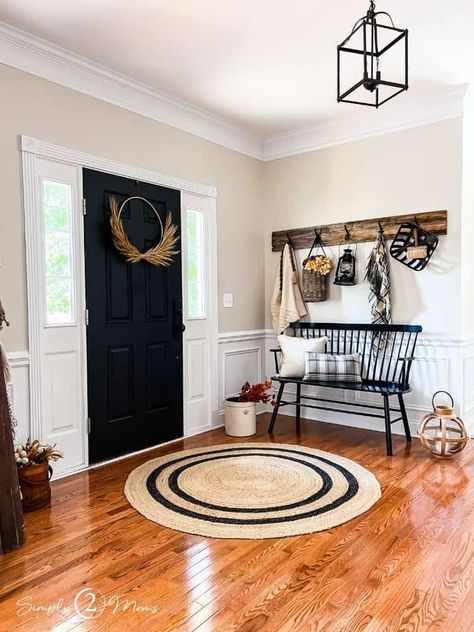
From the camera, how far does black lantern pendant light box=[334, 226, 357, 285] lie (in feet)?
14.0

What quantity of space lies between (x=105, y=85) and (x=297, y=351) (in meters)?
2.50

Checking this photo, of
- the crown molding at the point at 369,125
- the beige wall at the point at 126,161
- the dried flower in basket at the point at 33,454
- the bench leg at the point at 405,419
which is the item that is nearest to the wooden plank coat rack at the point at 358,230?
the beige wall at the point at 126,161

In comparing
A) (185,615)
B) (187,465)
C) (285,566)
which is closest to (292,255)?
(187,465)

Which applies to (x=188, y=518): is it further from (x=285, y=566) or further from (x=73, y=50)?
(x=73, y=50)

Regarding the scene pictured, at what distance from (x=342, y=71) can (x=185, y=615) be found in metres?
3.36

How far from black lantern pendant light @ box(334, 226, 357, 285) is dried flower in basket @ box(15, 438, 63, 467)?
8.67 feet

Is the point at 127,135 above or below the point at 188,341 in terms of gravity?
above

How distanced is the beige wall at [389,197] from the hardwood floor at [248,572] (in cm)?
163

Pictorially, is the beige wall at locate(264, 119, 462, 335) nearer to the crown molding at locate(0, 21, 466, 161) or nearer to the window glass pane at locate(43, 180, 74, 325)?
the crown molding at locate(0, 21, 466, 161)

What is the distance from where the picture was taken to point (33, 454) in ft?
9.23

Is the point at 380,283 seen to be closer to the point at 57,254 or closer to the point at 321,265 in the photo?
the point at 321,265

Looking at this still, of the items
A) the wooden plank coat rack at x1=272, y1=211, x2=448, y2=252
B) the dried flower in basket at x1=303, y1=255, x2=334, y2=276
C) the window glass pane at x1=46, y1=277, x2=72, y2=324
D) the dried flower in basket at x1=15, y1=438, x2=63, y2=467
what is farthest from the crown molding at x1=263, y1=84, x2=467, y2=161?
the dried flower in basket at x1=15, y1=438, x2=63, y2=467

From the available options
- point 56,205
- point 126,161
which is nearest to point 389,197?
point 126,161

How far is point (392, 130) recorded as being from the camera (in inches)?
163
